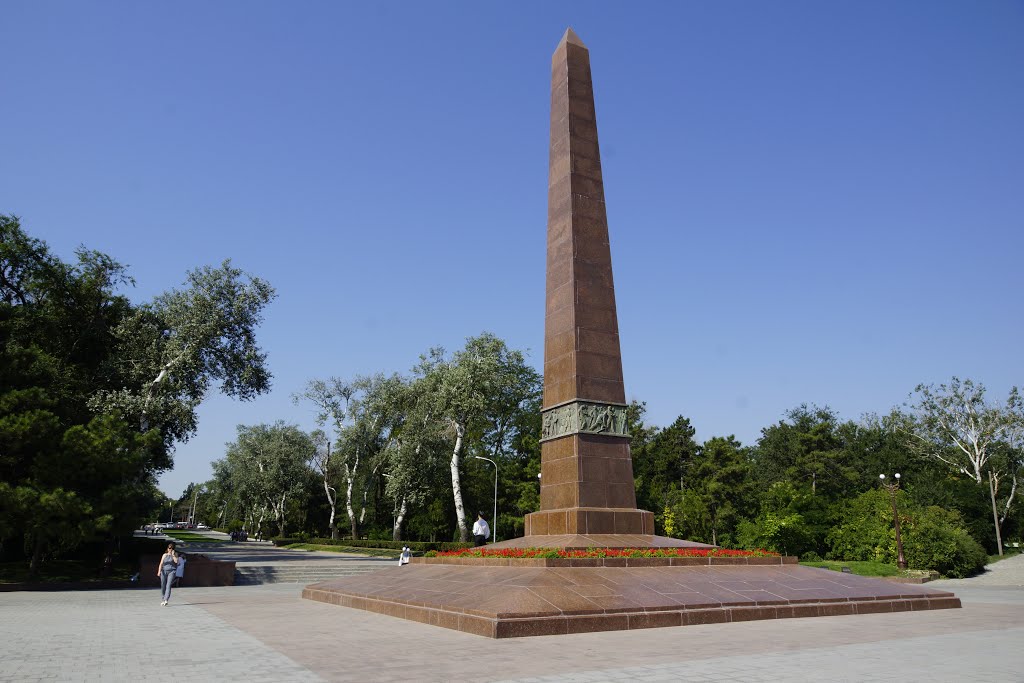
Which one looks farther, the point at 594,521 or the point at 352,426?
the point at 352,426

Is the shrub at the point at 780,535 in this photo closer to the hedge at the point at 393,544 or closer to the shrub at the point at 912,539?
the shrub at the point at 912,539

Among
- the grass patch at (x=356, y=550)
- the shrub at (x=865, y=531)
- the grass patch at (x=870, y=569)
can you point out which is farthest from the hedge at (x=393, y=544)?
the shrub at (x=865, y=531)

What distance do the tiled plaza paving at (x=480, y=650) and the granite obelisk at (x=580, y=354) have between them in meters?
5.03

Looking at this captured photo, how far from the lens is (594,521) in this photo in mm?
15266

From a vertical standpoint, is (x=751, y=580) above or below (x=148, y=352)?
below

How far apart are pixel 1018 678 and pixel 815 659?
5.96 ft

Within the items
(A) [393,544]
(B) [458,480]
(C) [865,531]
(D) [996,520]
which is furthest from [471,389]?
(D) [996,520]

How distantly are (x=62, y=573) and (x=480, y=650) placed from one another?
824 inches

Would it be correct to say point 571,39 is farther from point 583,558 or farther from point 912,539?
point 912,539

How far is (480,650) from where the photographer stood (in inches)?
328

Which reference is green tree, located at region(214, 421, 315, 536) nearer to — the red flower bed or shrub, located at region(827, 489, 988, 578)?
shrub, located at region(827, 489, 988, 578)

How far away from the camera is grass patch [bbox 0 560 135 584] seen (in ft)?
68.5

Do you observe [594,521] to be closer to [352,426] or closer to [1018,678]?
[1018,678]

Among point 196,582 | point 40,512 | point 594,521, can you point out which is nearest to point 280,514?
point 196,582
